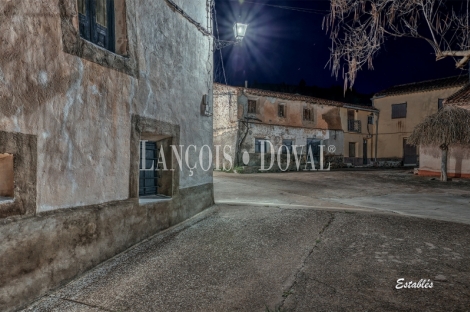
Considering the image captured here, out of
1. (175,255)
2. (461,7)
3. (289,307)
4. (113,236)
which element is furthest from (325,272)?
(461,7)

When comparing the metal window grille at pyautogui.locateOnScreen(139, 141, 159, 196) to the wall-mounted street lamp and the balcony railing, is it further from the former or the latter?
the balcony railing

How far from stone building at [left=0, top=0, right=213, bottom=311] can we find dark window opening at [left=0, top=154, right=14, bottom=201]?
0.01 meters

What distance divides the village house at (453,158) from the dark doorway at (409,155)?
1120cm

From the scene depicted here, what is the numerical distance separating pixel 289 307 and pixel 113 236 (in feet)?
8.02

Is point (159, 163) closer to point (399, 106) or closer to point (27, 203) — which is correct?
point (27, 203)

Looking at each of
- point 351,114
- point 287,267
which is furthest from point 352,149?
point 287,267

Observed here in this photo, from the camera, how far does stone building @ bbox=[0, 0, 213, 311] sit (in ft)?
9.07

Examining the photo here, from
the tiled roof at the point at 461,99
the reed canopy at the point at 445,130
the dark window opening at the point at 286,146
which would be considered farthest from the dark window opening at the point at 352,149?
the reed canopy at the point at 445,130

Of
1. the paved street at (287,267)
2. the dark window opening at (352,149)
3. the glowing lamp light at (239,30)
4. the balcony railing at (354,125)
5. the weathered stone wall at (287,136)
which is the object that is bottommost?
the paved street at (287,267)

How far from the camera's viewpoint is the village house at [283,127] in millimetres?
20594

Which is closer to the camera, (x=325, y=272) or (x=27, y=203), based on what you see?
(x=27, y=203)

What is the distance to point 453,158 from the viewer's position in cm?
1412

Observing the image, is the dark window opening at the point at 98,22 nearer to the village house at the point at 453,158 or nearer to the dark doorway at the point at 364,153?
the village house at the point at 453,158

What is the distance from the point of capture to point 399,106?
27500mm
